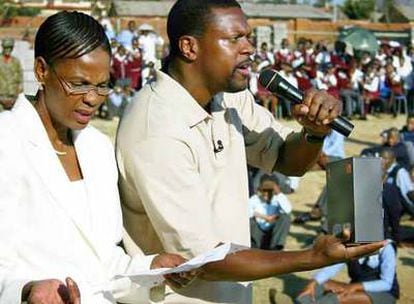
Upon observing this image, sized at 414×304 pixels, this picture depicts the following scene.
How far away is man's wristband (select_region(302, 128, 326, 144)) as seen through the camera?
10.8 ft

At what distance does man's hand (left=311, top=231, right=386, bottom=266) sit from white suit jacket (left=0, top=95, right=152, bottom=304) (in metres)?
0.55

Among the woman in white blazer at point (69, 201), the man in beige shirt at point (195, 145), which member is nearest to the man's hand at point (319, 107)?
the man in beige shirt at point (195, 145)

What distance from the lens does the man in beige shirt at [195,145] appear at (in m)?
2.81

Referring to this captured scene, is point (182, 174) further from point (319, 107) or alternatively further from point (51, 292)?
point (51, 292)

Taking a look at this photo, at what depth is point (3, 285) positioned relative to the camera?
2.38 meters

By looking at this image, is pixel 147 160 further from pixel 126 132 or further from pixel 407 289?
pixel 407 289

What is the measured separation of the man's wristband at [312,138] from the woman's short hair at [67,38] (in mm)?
922

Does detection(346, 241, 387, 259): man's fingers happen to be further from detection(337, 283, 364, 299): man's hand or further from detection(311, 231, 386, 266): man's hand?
detection(337, 283, 364, 299): man's hand

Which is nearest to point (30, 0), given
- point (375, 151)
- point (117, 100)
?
point (117, 100)

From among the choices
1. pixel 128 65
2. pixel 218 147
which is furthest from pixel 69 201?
pixel 128 65

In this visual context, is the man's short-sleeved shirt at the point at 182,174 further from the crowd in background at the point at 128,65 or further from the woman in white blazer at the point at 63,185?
the crowd in background at the point at 128,65

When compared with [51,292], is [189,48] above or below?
above

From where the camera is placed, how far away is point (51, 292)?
2.33 metres

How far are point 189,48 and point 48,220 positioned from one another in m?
0.82
